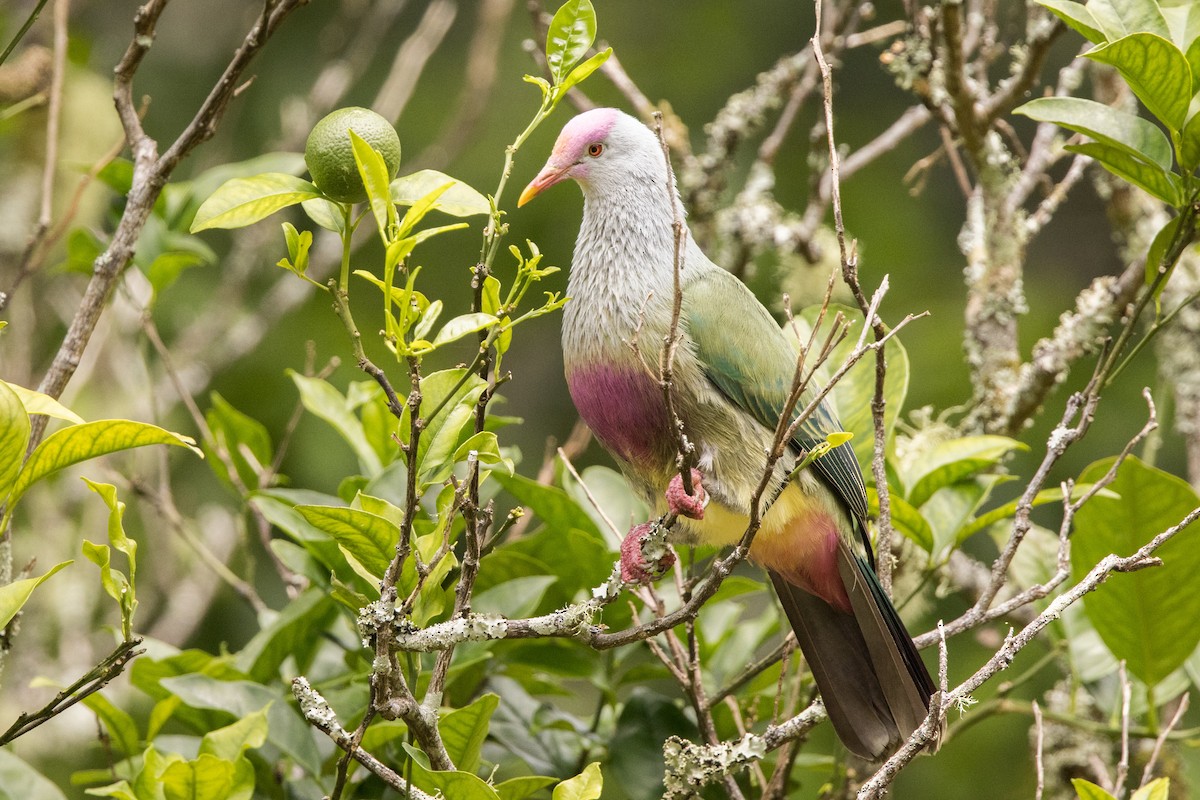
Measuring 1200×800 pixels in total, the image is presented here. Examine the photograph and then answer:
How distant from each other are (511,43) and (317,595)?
15.2 ft

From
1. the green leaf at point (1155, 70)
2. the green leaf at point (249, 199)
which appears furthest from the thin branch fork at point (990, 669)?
the green leaf at point (249, 199)

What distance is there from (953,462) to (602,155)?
0.89 metres

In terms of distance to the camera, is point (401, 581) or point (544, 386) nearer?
point (401, 581)

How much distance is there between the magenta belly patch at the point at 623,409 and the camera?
6.96ft

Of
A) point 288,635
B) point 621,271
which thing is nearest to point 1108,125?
point 621,271

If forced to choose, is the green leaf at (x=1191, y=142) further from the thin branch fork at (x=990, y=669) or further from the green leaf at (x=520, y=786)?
the green leaf at (x=520, y=786)

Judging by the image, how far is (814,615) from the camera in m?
2.38

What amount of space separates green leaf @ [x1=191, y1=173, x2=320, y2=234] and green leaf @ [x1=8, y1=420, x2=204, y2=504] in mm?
275

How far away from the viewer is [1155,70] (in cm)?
192

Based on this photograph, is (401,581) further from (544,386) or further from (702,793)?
(544,386)

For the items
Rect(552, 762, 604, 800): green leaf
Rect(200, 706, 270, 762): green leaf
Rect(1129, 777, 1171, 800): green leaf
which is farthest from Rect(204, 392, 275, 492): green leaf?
Rect(1129, 777, 1171, 800): green leaf

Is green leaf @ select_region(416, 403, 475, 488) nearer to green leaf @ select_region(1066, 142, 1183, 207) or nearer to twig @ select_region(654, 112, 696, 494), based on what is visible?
twig @ select_region(654, 112, 696, 494)

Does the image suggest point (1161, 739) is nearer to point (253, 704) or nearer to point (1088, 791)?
point (1088, 791)

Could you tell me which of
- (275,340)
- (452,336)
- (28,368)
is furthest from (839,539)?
(275,340)
